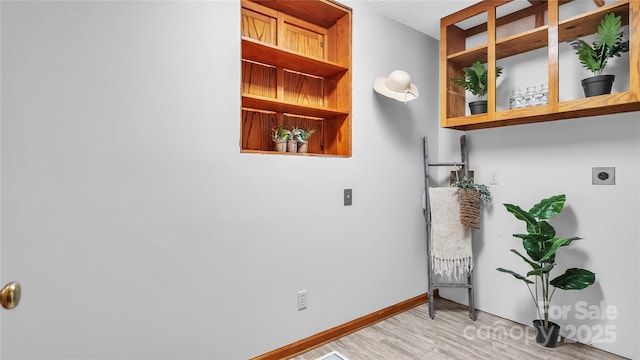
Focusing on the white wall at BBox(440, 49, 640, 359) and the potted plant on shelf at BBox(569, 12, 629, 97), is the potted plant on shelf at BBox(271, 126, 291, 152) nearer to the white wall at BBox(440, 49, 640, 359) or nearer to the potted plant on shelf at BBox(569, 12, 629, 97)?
the white wall at BBox(440, 49, 640, 359)

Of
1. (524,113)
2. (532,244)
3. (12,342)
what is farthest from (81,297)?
(524,113)

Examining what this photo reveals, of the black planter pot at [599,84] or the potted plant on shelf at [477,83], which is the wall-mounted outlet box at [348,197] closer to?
the potted plant on shelf at [477,83]

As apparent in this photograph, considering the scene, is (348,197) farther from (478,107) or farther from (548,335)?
(548,335)

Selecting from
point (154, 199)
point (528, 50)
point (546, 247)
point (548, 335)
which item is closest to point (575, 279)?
point (546, 247)

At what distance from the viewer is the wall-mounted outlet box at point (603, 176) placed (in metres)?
1.98

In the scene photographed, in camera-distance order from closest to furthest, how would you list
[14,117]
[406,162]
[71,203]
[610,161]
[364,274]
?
[14,117] < [71,203] < [610,161] < [364,274] < [406,162]

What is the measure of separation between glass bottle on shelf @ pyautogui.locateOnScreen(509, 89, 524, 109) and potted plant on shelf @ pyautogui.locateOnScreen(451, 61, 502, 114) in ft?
0.57

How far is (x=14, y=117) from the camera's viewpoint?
48.3 inches

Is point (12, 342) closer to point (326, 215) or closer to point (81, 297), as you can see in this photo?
point (81, 297)

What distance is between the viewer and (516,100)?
2.19 meters

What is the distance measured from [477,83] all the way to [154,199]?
7.29ft

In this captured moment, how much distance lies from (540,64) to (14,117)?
298 centimetres

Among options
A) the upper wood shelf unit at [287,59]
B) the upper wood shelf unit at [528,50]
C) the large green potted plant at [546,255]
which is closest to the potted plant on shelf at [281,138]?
the upper wood shelf unit at [287,59]

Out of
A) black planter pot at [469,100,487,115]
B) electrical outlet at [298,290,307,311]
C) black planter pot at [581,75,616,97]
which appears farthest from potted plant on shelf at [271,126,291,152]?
black planter pot at [581,75,616,97]
